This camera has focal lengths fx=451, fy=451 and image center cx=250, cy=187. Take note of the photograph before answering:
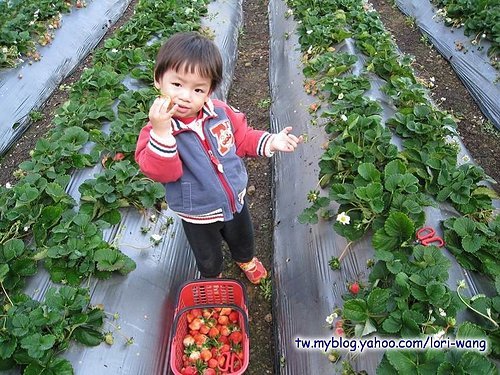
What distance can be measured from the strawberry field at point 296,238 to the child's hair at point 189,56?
44.1 inches

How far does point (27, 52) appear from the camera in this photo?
5473mm

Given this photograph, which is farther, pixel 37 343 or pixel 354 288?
pixel 354 288

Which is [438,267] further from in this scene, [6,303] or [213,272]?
[6,303]

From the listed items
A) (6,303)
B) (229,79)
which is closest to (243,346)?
(6,303)

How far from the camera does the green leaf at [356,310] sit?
6.76ft

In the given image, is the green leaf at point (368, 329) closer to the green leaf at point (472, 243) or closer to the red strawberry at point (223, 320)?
the green leaf at point (472, 243)

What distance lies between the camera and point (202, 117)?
6.99 feet

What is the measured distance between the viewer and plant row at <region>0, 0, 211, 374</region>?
2.16m

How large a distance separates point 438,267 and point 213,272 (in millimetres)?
1364

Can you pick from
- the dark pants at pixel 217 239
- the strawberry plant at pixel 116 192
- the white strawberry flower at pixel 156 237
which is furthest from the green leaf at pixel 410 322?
the strawberry plant at pixel 116 192

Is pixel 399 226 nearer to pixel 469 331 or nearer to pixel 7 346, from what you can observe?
pixel 469 331

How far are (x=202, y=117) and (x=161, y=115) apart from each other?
0.39 m

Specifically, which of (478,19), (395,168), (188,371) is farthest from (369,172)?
(478,19)

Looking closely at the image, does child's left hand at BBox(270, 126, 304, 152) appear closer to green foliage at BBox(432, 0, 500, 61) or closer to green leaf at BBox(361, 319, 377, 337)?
green leaf at BBox(361, 319, 377, 337)
